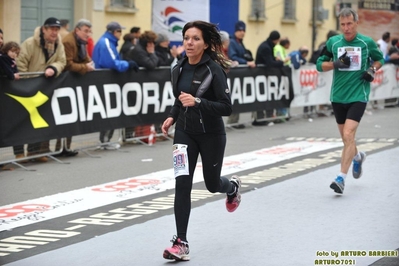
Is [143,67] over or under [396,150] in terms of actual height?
over

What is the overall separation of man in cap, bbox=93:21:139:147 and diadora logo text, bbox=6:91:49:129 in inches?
73.6

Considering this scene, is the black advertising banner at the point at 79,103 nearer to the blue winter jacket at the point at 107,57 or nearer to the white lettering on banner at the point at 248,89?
the blue winter jacket at the point at 107,57

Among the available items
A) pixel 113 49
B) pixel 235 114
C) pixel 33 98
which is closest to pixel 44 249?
pixel 33 98

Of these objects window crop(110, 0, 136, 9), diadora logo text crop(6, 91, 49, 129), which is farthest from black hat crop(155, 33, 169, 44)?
window crop(110, 0, 136, 9)

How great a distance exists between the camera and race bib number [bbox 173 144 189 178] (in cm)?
746

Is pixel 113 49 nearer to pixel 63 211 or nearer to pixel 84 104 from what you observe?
pixel 84 104

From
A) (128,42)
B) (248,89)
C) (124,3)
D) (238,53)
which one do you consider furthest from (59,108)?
(124,3)

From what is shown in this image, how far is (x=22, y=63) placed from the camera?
531 inches

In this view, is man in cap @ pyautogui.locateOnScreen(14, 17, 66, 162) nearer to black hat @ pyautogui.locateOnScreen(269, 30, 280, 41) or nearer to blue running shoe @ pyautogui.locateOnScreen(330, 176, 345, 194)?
blue running shoe @ pyautogui.locateOnScreen(330, 176, 345, 194)

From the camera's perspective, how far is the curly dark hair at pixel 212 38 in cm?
755

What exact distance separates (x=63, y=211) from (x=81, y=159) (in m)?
4.37

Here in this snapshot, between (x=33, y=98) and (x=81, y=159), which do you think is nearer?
(x=33, y=98)

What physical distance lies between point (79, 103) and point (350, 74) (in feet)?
15.3

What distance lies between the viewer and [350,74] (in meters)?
10.7
